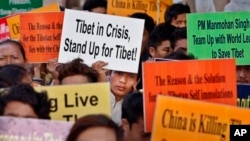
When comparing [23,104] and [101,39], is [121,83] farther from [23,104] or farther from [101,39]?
[23,104]

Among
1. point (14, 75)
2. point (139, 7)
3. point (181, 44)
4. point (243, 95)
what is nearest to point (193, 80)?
point (243, 95)

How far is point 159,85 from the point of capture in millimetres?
9828

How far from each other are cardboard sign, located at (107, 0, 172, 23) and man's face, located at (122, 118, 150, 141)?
17.5 feet

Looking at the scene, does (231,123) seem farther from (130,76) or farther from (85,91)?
(130,76)

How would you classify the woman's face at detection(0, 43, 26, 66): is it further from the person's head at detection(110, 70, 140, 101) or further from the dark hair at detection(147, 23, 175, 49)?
the dark hair at detection(147, 23, 175, 49)

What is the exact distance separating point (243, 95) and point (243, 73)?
1.41 m

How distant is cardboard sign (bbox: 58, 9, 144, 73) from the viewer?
12.2m

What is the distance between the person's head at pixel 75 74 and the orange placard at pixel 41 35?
2.29 m

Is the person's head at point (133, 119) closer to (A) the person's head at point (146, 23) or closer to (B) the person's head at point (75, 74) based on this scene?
(B) the person's head at point (75, 74)

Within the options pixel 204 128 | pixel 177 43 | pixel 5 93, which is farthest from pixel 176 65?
pixel 177 43

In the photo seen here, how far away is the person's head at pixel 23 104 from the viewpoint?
28.8 ft

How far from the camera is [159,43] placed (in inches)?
518

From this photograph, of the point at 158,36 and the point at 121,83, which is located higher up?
the point at 158,36

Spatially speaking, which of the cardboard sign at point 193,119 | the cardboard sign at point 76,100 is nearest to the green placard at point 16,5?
the cardboard sign at point 76,100
